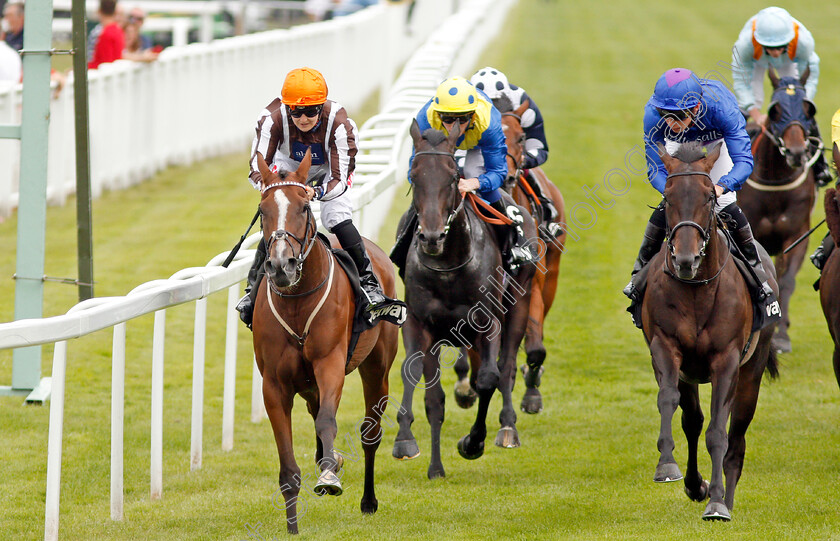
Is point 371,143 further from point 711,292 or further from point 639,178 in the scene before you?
point 639,178

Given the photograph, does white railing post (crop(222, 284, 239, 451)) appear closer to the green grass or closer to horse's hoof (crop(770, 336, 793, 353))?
the green grass

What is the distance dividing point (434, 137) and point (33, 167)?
8.95 feet

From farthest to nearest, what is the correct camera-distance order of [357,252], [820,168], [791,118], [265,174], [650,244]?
[820,168], [791,118], [650,244], [357,252], [265,174]

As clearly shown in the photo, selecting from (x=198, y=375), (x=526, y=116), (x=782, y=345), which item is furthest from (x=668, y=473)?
(x=782, y=345)

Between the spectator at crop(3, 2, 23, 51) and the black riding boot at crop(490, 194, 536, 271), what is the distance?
26.0 feet

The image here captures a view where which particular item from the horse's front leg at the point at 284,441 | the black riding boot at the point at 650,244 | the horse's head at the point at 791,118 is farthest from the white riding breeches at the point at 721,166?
the horse's head at the point at 791,118

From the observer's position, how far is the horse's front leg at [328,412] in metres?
5.32

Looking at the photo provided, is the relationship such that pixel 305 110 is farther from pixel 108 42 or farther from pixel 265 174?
pixel 108 42

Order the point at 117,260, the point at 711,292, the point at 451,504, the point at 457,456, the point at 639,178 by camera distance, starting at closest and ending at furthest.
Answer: the point at 711,292 < the point at 451,504 < the point at 457,456 < the point at 117,260 < the point at 639,178

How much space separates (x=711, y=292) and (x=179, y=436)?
11.7ft

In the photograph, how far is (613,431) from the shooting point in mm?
7945

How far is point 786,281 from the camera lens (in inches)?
388

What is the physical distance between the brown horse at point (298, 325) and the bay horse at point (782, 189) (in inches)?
193

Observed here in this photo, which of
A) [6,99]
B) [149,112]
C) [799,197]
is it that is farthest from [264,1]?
[799,197]
